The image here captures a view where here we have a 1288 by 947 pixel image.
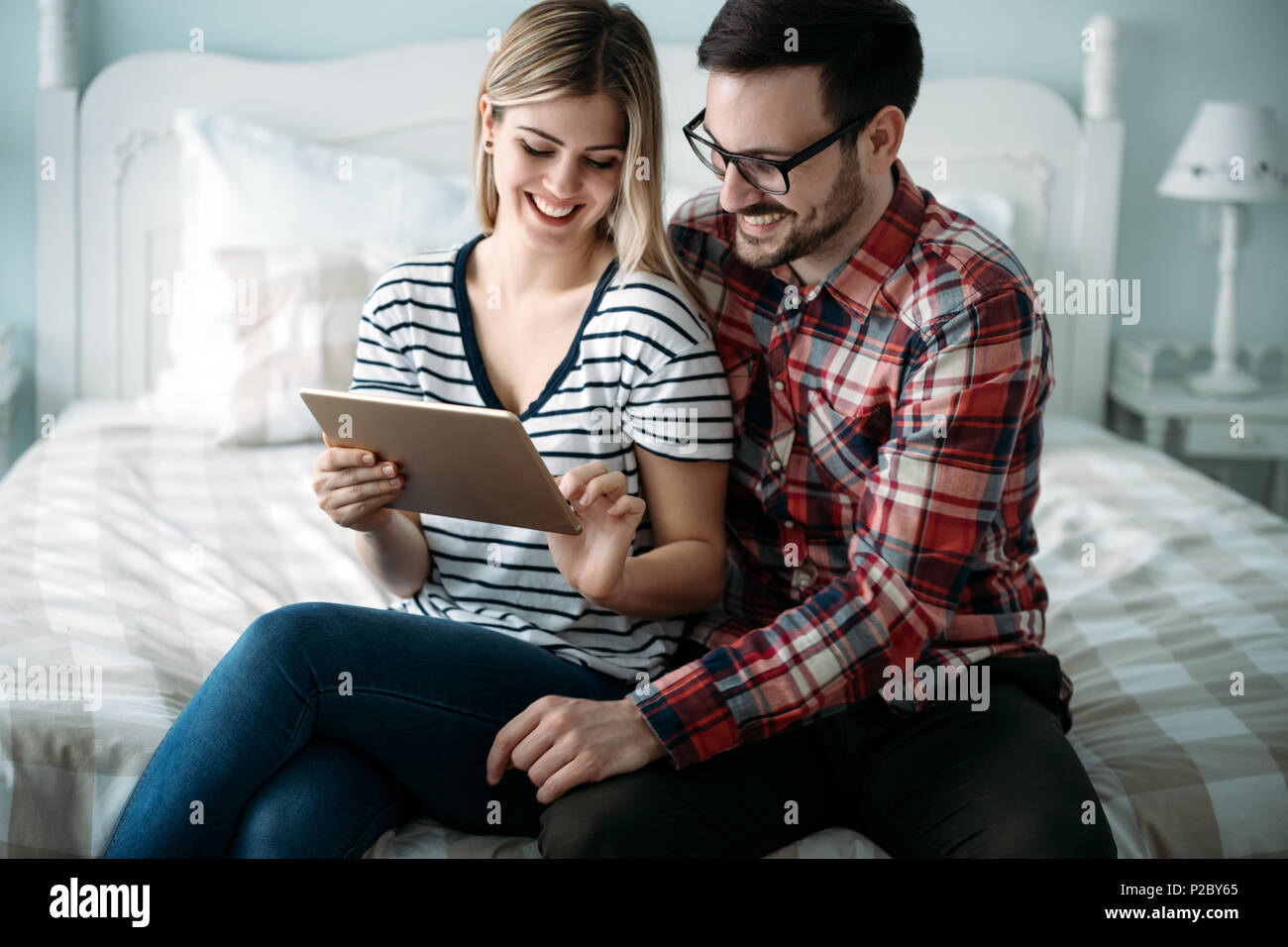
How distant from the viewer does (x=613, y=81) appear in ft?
3.66

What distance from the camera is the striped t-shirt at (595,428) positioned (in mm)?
1127

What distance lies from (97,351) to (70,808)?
5.49 ft

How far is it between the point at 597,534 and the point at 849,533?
258 mm

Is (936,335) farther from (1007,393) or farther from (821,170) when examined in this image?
(821,170)

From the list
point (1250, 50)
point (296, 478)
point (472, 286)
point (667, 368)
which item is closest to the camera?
point (667, 368)

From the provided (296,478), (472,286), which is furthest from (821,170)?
(296,478)

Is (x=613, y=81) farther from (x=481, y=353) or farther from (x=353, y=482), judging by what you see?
(x=353, y=482)

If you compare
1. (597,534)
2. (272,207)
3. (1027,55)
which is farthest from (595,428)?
(1027,55)

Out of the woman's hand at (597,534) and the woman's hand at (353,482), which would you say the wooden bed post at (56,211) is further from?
the woman's hand at (597,534)

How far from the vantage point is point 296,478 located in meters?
1.93

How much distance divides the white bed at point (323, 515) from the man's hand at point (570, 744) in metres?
0.09

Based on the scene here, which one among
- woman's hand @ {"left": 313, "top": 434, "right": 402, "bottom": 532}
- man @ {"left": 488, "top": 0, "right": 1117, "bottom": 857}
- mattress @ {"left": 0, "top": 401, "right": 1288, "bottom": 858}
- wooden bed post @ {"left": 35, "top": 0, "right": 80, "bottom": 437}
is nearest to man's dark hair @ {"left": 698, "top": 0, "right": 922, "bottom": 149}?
man @ {"left": 488, "top": 0, "right": 1117, "bottom": 857}

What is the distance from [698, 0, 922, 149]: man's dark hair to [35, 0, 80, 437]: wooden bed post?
5.66ft

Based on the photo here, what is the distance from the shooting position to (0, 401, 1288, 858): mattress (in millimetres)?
1025
